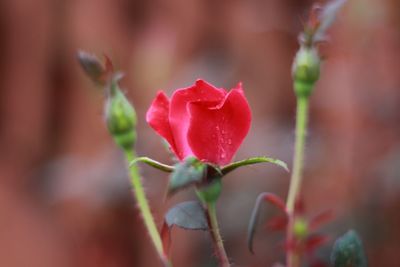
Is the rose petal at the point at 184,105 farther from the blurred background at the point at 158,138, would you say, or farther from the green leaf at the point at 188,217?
the blurred background at the point at 158,138

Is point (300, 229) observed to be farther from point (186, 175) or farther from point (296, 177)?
point (186, 175)

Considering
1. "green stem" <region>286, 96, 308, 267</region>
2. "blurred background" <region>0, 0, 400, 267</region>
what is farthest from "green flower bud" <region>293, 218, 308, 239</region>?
"blurred background" <region>0, 0, 400, 267</region>

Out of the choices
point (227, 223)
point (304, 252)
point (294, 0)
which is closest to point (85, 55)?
point (304, 252)

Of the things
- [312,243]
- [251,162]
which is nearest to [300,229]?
[312,243]

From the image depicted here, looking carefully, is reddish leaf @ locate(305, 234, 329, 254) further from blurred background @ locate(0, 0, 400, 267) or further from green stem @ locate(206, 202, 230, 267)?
blurred background @ locate(0, 0, 400, 267)

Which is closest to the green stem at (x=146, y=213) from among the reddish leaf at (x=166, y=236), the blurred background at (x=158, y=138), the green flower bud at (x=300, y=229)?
the reddish leaf at (x=166, y=236)

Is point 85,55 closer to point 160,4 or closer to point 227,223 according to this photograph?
point 227,223

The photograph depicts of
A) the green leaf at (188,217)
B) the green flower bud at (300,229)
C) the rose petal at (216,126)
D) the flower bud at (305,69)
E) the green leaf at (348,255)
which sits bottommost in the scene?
the green leaf at (348,255)
